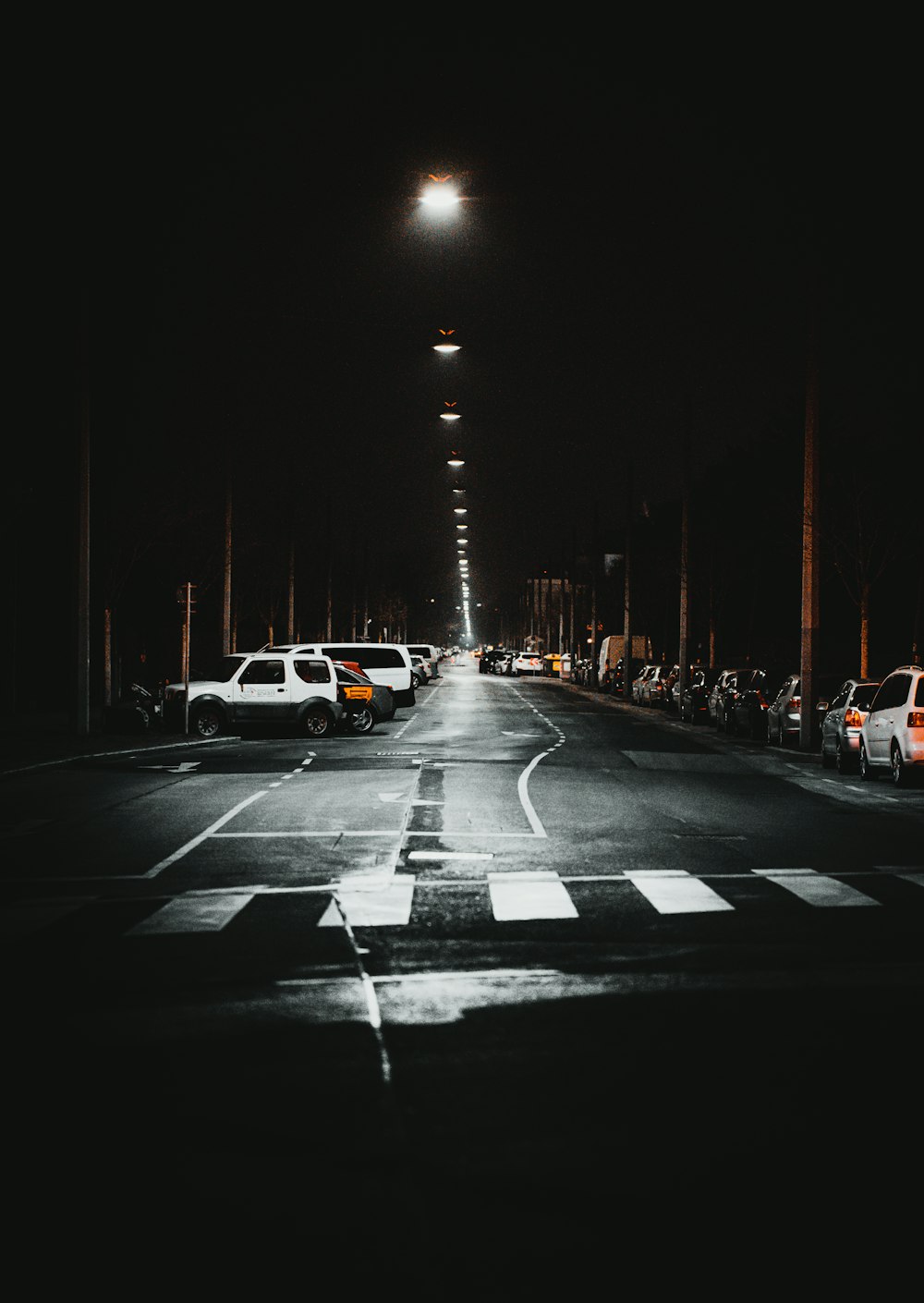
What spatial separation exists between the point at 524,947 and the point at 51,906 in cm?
362

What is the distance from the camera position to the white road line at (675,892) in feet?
37.4

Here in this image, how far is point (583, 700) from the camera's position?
63656mm

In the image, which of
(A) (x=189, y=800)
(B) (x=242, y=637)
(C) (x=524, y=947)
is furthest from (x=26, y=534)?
(B) (x=242, y=637)

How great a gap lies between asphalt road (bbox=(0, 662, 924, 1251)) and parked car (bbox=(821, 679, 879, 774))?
8468mm

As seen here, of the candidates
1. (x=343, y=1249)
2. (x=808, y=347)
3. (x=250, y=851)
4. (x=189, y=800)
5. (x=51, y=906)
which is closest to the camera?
(x=343, y=1249)

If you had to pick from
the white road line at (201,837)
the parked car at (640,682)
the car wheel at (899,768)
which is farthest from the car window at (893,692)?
the parked car at (640,682)

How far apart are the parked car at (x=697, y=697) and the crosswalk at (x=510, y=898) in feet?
107

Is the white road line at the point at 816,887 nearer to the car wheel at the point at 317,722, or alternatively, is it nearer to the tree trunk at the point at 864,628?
the car wheel at the point at 317,722

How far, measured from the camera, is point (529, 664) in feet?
357

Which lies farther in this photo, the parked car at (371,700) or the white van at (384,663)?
the white van at (384,663)

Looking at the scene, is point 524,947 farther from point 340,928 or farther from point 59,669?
point 59,669

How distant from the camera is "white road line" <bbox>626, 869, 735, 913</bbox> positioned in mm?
11391

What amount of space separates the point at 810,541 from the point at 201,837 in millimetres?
19772

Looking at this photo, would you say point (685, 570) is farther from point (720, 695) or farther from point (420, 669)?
point (420, 669)
